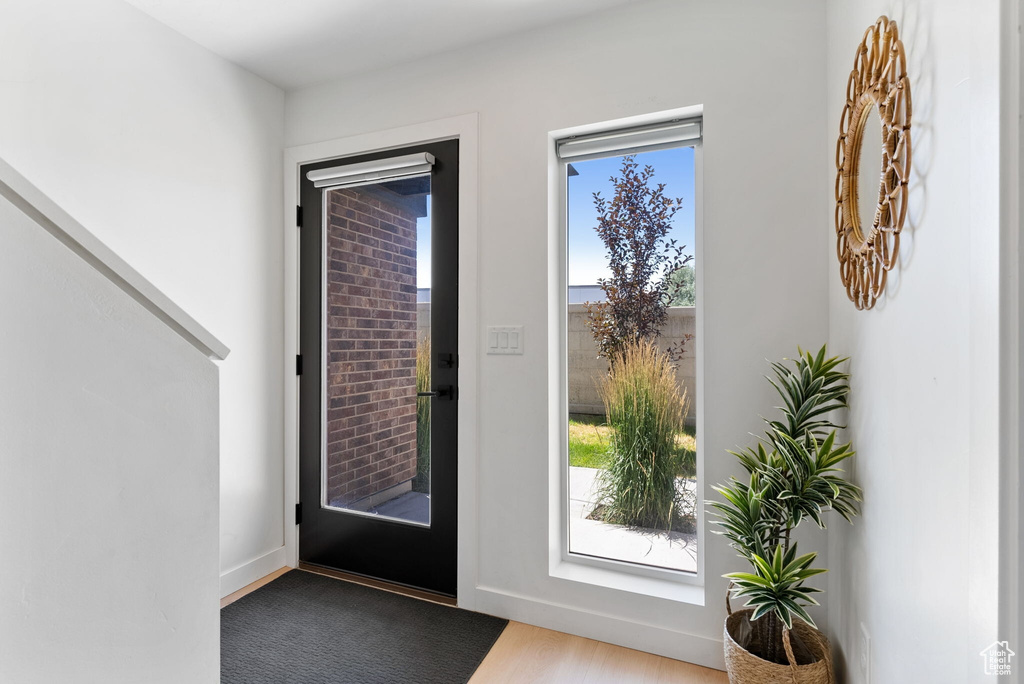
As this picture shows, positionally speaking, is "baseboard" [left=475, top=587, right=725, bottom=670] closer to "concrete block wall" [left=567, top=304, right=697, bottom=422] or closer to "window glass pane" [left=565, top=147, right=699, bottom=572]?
"window glass pane" [left=565, top=147, right=699, bottom=572]

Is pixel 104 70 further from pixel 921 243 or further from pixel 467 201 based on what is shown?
pixel 921 243

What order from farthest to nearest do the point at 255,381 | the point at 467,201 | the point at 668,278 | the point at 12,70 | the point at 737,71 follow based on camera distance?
the point at 255,381 → the point at 467,201 → the point at 668,278 → the point at 737,71 → the point at 12,70

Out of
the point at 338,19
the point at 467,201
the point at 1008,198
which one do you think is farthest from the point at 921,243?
the point at 338,19

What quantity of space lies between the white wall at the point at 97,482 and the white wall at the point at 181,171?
155cm

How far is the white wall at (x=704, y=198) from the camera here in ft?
6.00

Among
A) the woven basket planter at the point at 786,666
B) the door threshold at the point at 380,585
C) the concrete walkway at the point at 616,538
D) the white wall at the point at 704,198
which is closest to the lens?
the woven basket planter at the point at 786,666

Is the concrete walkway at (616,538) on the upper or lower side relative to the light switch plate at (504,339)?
lower

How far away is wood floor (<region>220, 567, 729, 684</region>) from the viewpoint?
1834 mm

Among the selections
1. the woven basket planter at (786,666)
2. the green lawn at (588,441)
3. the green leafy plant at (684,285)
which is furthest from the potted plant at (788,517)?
the green lawn at (588,441)

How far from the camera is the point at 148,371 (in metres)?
0.83

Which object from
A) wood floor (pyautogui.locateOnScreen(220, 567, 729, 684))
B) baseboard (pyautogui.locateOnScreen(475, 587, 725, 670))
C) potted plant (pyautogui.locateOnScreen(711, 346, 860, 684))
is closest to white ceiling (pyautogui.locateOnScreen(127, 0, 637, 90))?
Result: potted plant (pyautogui.locateOnScreen(711, 346, 860, 684))

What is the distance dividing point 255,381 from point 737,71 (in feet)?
8.25

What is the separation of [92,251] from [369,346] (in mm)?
1882

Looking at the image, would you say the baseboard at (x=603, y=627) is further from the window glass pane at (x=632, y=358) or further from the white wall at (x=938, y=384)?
the white wall at (x=938, y=384)
